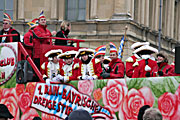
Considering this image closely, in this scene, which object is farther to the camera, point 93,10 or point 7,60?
point 93,10

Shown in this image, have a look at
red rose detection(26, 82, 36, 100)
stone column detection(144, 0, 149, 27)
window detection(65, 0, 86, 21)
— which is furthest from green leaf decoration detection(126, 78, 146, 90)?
stone column detection(144, 0, 149, 27)

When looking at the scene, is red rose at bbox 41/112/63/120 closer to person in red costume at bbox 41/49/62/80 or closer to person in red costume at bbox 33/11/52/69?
person in red costume at bbox 41/49/62/80

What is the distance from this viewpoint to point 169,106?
44.0 feet

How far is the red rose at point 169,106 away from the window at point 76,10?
21.1 m

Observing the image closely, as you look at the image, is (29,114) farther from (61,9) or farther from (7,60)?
(61,9)

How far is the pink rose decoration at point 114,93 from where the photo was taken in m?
14.4

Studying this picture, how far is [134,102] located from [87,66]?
1.77m

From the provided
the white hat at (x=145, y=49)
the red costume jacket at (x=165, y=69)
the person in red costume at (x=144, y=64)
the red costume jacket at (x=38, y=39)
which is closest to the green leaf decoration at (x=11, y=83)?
the red costume jacket at (x=38, y=39)

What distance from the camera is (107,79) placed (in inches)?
578

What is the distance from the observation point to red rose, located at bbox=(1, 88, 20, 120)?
54.3 feet

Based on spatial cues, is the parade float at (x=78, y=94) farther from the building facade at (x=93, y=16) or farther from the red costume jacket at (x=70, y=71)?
the building facade at (x=93, y=16)

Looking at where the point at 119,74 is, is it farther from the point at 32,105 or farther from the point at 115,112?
the point at 32,105

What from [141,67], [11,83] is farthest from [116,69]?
[11,83]

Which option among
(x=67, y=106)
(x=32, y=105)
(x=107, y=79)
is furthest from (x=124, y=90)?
(x=32, y=105)
